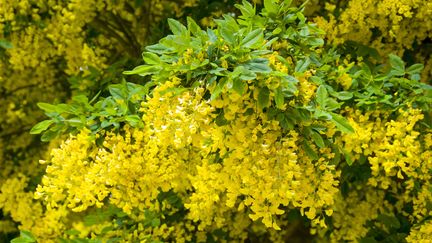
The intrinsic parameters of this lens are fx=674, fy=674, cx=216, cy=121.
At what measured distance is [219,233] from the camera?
4555 mm

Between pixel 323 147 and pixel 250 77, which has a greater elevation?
pixel 250 77

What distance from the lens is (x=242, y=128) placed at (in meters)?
2.68

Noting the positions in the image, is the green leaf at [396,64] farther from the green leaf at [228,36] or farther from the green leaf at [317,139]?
the green leaf at [228,36]

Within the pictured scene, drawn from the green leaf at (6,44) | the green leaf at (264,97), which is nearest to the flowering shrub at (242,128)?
the green leaf at (264,97)

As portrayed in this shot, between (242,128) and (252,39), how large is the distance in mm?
379

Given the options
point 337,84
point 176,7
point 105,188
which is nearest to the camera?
point 105,188

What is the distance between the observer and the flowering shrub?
255 cm

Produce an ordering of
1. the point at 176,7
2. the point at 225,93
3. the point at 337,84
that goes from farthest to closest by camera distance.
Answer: the point at 176,7 < the point at 337,84 < the point at 225,93

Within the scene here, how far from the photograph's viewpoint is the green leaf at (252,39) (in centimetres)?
248

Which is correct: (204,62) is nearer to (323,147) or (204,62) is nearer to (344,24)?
(323,147)

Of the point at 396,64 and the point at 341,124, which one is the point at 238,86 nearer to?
the point at 341,124

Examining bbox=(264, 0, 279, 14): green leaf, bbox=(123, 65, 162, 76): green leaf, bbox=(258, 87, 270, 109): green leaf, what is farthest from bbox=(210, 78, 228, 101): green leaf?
bbox=(264, 0, 279, 14): green leaf

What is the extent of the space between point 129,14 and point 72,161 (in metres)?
2.37

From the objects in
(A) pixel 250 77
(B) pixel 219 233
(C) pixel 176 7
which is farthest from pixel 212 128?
(C) pixel 176 7
